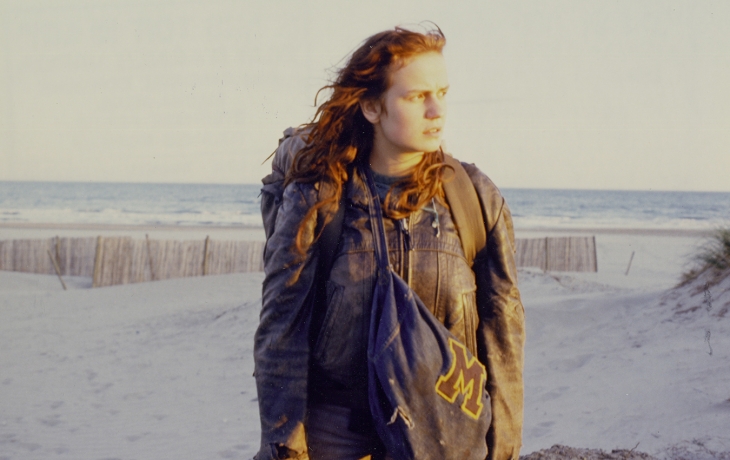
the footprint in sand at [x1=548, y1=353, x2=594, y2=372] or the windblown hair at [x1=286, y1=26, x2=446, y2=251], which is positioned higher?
the windblown hair at [x1=286, y1=26, x2=446, y2=251]

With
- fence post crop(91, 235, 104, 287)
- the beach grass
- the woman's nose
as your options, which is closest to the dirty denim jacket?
the woman's nose

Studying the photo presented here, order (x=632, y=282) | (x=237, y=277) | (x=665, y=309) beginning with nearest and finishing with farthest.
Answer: (x=665, y=309)
(x=237, y=277)
(x=632, y=282)

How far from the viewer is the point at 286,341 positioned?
173 cm

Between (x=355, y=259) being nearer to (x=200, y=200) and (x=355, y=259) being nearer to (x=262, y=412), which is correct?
(x=262, y=412)

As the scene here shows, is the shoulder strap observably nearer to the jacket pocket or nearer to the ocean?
the jacket pocket

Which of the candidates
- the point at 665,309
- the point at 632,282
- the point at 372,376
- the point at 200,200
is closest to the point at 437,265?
the point at 372,376

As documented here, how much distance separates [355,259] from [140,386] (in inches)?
235

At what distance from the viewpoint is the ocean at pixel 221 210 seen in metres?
39.2

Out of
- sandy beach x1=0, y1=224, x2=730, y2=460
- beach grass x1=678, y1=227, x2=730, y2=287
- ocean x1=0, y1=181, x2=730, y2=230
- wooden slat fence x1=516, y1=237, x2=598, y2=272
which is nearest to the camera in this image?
sandy beach x1=0, y1=224, x2=730, y2=460

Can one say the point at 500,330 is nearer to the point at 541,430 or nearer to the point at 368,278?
the point at 368,278

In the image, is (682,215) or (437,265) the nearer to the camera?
(437,265)

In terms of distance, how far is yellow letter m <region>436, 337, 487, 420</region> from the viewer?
157 cm

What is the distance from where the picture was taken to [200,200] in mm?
54281

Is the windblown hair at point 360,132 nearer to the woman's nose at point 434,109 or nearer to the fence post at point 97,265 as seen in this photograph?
the woman's nose at point 434,109
